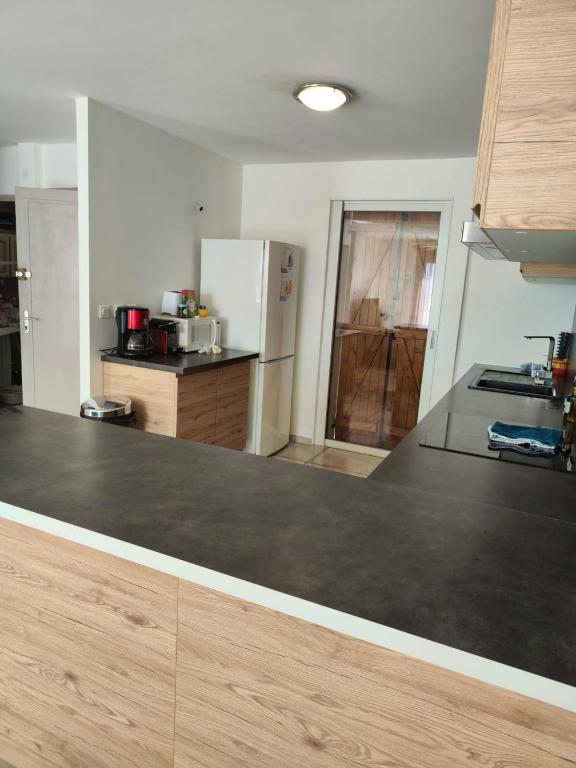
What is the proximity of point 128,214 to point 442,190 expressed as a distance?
229 centimetres

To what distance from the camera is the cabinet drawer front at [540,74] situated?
1124 millimetres

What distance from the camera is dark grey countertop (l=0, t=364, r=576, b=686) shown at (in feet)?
2.79

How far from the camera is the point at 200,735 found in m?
1.05

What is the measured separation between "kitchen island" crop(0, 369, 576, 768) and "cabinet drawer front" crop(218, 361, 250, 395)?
2397 mm

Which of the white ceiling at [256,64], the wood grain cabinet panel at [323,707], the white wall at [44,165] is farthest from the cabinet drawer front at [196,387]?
the wood grain cabinet panel at [323,707]

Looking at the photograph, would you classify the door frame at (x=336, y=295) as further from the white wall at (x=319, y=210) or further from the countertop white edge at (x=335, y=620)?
the countertop white edge at (x=335, y=620)

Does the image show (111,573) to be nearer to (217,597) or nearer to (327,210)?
A: (217,597)

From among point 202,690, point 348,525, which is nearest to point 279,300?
point 348,525

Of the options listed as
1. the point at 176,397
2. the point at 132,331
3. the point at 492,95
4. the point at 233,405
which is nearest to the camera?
the point at 492,95

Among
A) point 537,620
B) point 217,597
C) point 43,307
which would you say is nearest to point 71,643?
point 217,597

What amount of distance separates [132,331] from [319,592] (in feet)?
9.36

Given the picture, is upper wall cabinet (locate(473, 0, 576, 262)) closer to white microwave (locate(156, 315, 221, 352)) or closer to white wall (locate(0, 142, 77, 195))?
white microwave (locate(156, 315, 221, 352))

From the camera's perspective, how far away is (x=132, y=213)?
11.7ft

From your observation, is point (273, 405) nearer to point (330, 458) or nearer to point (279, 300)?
point (330, 458)
